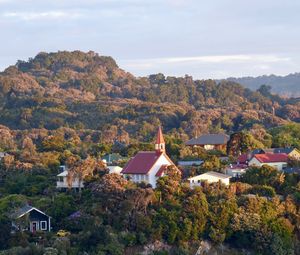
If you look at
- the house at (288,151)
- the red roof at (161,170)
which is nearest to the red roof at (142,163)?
the red roof at (161,170)

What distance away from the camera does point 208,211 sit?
42.1 m

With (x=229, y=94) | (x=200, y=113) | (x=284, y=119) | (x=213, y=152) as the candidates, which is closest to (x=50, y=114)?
(x=200, y=113)

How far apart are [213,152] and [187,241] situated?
1591cm

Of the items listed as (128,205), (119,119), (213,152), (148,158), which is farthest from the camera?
(119,119)

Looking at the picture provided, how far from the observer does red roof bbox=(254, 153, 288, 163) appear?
5049 cm

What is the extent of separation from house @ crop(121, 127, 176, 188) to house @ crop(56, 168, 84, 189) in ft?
7.70

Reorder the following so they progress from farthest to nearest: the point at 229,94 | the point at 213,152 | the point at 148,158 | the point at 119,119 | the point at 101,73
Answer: the point at 101,73 < the point at 229,94 < the point at 119,119 < the point at 213,152 < the point at 148,158

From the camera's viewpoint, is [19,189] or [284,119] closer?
[19,189]

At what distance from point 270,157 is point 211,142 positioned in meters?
10.3

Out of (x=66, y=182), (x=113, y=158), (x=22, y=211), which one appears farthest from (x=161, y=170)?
(x=113, y=158)

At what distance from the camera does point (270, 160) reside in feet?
166

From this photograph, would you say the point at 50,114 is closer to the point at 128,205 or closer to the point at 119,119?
the point at 119,119

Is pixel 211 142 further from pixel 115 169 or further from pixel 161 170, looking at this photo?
pixel 161 170

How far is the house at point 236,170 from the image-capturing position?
4841 cm
